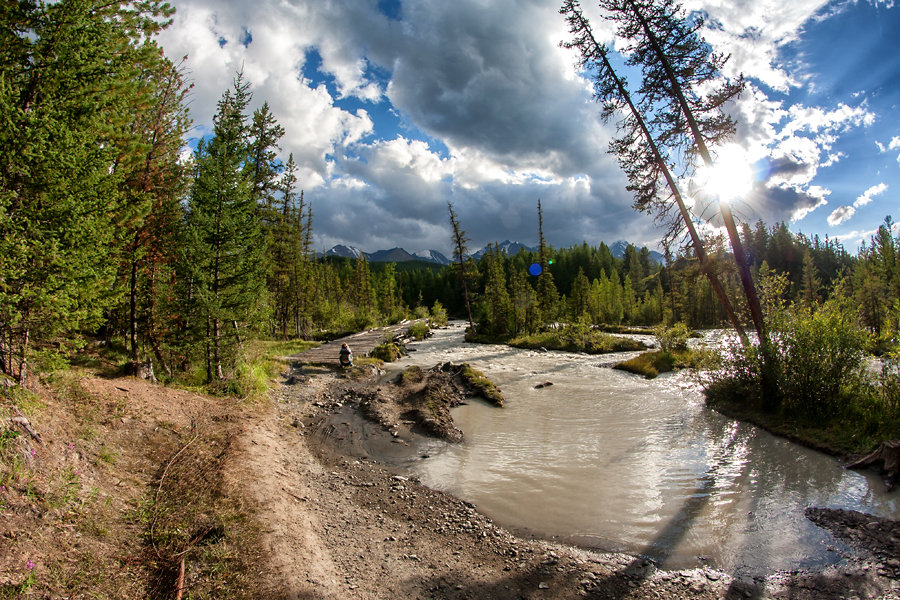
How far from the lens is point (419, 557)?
5.87 m

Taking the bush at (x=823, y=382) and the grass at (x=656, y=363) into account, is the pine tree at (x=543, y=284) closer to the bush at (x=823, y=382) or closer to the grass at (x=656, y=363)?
the grass at (x=656, y=363)

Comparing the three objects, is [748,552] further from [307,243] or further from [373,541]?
[307,243]

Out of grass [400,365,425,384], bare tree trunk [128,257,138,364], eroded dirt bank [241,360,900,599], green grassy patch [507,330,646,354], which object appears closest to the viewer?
eroded dirt bank [241,360,900,599]

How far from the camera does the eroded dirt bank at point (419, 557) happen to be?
4.96 metres

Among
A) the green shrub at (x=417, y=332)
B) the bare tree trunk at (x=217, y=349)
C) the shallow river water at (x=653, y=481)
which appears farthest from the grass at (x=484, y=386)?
the green shrub at (x=417, y=332)

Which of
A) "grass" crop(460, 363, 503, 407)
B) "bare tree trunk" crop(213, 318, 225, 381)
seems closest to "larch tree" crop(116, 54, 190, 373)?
"bare tree trunk" crop(213, 318, 225, 381)

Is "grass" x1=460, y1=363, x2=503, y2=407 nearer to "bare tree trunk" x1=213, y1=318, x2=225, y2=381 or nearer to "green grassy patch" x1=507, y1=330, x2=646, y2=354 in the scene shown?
"bare tree trunk" x1=213, y1=318, x2=225, y2=381

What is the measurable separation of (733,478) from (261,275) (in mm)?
16420

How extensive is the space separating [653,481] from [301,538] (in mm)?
7427

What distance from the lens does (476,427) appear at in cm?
1301

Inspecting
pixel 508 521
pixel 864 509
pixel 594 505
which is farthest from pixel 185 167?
pixel 864 509

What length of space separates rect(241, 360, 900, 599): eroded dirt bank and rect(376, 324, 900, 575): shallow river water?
1.41ft

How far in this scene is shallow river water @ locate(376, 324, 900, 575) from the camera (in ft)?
20.1

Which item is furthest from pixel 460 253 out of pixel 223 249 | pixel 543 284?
pixel 223 249
